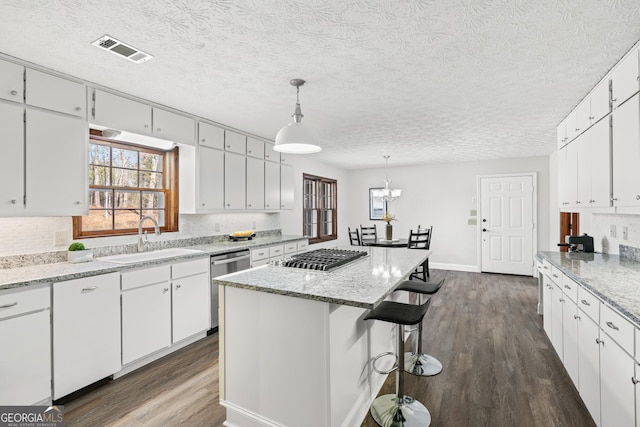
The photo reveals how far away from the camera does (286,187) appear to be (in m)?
5.14

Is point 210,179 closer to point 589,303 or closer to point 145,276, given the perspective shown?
point 145,276

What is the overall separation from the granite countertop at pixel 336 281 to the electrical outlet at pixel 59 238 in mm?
1669

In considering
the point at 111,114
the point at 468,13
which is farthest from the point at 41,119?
the point at 468,13

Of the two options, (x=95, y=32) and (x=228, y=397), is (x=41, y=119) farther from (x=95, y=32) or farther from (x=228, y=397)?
(x=228, y=397)

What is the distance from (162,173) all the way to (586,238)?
468 centimetres

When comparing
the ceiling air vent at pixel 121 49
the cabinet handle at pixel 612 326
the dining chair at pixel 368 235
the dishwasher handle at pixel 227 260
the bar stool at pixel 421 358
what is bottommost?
the bar stool at pixel 421 358

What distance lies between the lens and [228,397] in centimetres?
200

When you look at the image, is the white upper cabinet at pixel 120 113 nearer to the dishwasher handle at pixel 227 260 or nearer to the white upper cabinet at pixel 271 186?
the dishwasher handle at pixel 227 260

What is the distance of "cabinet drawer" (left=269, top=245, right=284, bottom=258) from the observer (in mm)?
4168

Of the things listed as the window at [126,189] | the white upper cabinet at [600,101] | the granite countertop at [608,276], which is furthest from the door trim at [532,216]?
the window at [126,189]

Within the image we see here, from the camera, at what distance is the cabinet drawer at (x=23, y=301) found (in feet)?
6.13

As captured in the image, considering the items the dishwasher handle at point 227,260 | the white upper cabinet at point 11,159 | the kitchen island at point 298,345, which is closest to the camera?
the kitchen island at point 298,345

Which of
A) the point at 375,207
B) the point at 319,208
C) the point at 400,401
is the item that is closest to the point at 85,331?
the point at 400,401

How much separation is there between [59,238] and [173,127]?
146 centimetres
